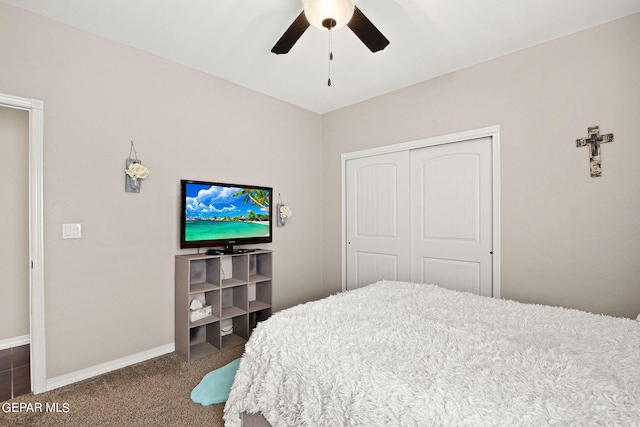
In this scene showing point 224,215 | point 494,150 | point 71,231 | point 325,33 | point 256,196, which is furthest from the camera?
point 256,196

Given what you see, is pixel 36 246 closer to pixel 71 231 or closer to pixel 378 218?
pixel 71 231

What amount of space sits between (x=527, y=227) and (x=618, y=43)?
4.75ft

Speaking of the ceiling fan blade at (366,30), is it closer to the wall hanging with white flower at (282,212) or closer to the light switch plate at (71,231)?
the wall hanging with white flower at (282,212)

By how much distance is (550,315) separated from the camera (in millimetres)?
1854

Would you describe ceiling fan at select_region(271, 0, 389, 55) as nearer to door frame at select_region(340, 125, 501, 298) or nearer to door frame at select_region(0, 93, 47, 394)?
door frame at select_region(340, 125, 501, 298)

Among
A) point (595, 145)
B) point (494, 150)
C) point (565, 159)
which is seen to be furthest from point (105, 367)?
point (595, 145)

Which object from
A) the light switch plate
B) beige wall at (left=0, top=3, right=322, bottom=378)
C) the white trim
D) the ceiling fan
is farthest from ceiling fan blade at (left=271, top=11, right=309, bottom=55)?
the white trim

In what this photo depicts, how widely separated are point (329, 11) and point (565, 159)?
2113 mm

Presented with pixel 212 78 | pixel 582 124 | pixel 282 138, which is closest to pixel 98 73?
pixel 212 78

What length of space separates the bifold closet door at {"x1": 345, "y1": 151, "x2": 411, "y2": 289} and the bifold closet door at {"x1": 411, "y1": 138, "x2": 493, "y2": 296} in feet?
0.40

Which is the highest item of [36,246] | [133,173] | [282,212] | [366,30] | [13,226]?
[366,30]

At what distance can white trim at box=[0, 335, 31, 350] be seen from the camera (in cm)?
287

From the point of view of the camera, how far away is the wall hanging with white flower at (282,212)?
3.62m

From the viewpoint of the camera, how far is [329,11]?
69.6 inches
